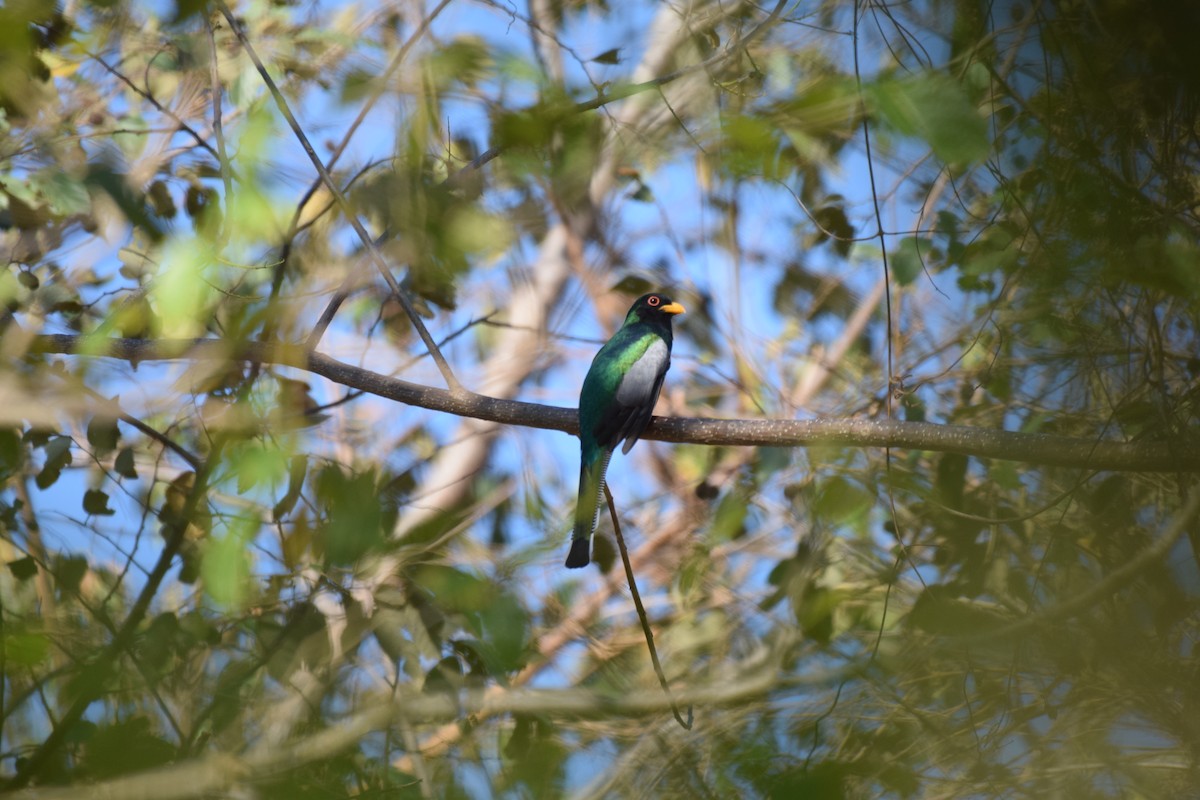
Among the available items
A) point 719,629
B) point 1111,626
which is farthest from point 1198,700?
point 719,629

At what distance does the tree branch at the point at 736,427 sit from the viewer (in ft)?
8.47

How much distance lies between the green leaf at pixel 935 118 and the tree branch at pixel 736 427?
0.98 metres

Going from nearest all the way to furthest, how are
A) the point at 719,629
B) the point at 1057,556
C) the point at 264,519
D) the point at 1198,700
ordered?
the point at 1198,700, the point at 1057,556, the point at 264,519, the point at 719,629

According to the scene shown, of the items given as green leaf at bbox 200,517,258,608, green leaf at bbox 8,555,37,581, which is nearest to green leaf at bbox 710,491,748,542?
green leaf at bbox 200,517,258,608

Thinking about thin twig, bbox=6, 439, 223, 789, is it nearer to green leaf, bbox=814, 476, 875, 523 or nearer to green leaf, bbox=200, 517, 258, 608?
green leaf, bbox=200, 517, 258, 608

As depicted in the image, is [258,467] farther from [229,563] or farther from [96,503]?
[96,503]

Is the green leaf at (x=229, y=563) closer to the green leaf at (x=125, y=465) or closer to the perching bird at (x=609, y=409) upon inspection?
the green leaf at (x=125, y=465)

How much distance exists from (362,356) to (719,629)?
1.98 m

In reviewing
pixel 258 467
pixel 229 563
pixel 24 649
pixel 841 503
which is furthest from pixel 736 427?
pixel 24 649

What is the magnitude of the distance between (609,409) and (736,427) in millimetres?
1083

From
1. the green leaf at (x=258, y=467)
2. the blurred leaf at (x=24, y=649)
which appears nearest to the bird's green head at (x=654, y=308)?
the green leaf at (x=258, y=467)

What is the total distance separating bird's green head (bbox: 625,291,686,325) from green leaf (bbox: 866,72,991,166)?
116 inches

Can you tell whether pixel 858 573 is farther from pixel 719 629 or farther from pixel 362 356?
pixel 362 356

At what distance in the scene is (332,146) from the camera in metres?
3.92
